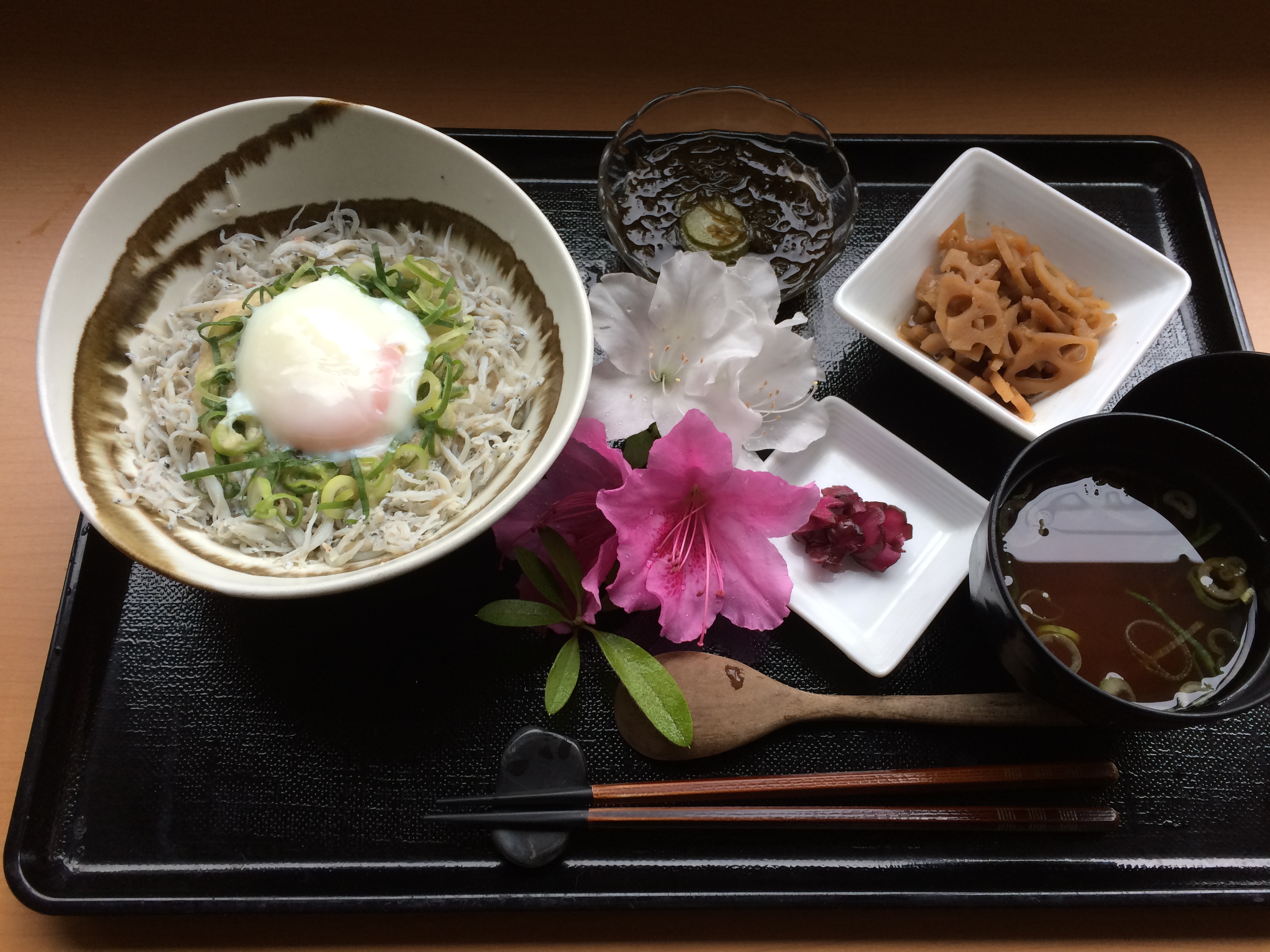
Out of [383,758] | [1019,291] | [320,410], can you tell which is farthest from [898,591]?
[320,410]

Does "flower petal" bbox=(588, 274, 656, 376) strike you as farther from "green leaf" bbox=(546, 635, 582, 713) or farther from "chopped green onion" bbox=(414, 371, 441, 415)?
"green leaf" bbox=(546, 635, 582, 713)

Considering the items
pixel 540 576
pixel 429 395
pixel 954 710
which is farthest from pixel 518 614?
pixel 954 710

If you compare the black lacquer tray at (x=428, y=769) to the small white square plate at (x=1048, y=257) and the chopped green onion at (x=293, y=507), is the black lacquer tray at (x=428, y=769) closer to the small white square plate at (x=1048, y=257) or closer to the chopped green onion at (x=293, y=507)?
the chopped green onion at (x=293, y=507)

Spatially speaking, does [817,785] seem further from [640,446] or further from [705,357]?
[705,357]

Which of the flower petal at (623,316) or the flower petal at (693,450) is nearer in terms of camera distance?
the flower petal at (693,450)

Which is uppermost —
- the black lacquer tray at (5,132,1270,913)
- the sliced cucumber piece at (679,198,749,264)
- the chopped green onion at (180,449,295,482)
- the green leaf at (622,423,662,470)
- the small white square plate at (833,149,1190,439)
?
→ the small white square plate at (833,149,1190,439)

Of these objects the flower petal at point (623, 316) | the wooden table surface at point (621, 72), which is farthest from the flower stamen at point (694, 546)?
the wooden table surface at point (621, 72)

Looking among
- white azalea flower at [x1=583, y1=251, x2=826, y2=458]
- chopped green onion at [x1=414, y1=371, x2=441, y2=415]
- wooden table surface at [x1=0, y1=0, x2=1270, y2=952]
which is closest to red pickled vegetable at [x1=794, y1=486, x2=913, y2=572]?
white azalea flower at [x1=583, y1=251, x2=826, y2=458]
